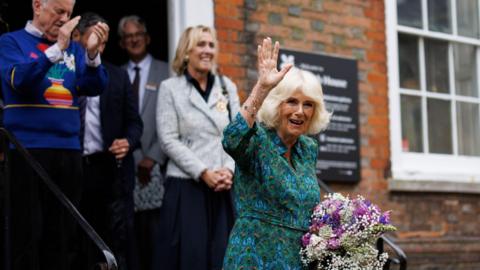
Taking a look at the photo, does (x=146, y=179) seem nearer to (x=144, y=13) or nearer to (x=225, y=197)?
(x=225, y=197)

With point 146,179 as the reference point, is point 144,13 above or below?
above

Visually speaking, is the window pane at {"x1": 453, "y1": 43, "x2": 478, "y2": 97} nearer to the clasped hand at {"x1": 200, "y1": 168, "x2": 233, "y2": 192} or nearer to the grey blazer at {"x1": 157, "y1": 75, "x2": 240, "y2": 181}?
the grey blazer at {"x1": 157, "y1": 75, "x2": 240, "y2": 181}

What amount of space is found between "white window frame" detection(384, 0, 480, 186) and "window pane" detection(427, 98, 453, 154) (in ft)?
0.19

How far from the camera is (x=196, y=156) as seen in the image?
5.71 metres

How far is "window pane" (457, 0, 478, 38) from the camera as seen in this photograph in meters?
8.85

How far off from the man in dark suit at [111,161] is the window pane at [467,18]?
408 centimetres

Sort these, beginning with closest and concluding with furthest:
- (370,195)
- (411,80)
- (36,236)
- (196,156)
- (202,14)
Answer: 1. (36,236)
2. (196,156)
3. (202,14)
4. (370,195)
5. (411,80)

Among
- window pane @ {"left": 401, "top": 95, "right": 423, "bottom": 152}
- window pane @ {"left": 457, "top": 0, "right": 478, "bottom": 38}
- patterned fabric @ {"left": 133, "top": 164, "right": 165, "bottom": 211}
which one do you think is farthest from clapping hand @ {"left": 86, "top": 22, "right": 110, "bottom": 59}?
window pane @ {"left": 457, "top": 0, "right": 478, "bottom": 38}

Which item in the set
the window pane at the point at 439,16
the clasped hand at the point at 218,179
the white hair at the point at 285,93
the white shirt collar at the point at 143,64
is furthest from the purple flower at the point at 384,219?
the window pane at the point at 439,16

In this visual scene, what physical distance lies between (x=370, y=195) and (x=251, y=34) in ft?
5.74

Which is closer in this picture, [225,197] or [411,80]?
[225,197]

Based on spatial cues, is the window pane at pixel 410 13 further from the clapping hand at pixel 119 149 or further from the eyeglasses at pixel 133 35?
the clapping hand at pixel 119 149

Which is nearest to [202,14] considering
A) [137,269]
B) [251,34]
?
[251,34]

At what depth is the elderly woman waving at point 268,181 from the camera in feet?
12.7
